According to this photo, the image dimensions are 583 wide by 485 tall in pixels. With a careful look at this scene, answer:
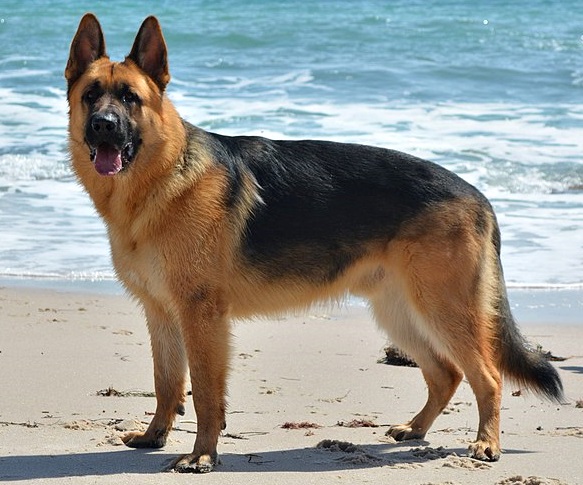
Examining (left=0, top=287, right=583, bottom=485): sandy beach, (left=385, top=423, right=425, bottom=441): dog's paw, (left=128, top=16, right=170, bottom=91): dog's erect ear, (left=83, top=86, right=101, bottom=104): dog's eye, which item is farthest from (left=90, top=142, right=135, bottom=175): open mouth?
(left=385, top=423, right=425, bottom=441): dog's paw

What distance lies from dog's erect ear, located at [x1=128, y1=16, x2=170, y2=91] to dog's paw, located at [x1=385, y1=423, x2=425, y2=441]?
6.50 ft

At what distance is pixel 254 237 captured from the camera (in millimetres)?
4910

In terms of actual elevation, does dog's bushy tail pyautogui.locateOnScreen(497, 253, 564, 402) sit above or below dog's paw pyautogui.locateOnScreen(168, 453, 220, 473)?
above

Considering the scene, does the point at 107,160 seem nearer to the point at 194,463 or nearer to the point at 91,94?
the point at 91,94

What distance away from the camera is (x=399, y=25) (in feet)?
84.9

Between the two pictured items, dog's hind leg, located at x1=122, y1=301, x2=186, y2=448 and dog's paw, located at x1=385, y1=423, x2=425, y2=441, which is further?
dog's paw, located at x1=385, y1=423, x2=425, y2=441

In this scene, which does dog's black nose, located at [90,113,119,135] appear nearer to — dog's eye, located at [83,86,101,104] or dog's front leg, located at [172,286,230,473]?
dog's eye, located at [83,86,101,104]

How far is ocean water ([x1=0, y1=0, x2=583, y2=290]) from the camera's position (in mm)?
9883

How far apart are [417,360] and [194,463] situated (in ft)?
4.70

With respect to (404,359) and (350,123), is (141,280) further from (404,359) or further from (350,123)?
(350,123)

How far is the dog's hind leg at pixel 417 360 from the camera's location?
5285 mm

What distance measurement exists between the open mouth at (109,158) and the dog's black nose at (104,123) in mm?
109

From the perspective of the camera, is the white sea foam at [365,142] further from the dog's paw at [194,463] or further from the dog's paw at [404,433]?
the dog's paw at [194,463]

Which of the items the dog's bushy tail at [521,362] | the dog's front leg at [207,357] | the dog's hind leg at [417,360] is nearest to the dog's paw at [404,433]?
the dog's hind leg at [417,360]
